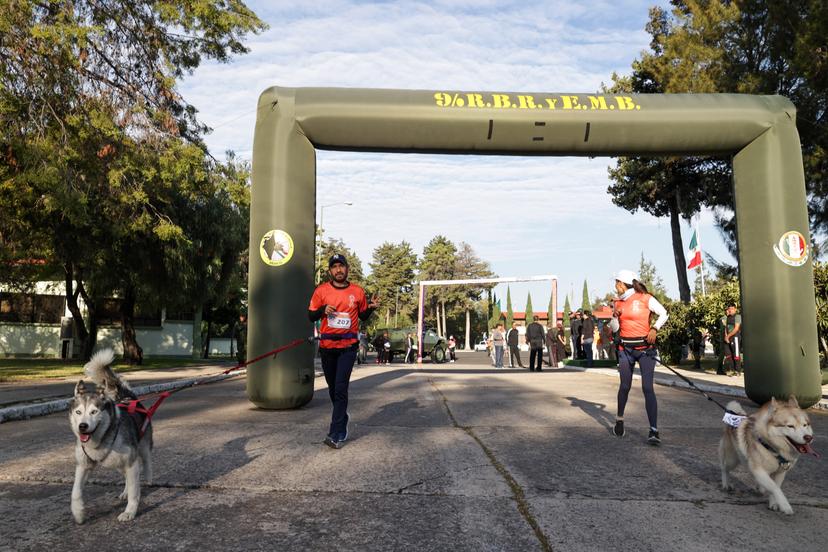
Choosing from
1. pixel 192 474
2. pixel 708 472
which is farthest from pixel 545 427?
pixel 192 474

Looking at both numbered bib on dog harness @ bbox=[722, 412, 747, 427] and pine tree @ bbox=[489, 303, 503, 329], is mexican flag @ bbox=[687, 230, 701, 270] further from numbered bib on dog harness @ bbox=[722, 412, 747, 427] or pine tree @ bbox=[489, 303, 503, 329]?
pine tree @ bbox=[489, 303, 503, 329]

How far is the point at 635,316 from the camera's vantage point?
22.9 feet

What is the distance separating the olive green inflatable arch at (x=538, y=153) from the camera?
866 centimetres

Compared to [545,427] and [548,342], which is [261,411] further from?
[548,342]

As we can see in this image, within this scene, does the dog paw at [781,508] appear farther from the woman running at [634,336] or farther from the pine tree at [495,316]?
the pine tree at [495,316]

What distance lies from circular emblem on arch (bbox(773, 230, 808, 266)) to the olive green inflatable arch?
1 centimetres

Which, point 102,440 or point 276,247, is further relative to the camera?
point 276,247

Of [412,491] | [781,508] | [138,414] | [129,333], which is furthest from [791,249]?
[129,333]

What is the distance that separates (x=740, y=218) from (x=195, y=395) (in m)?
9.96

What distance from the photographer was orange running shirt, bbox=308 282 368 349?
252 inches

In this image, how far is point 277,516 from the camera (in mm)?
3809

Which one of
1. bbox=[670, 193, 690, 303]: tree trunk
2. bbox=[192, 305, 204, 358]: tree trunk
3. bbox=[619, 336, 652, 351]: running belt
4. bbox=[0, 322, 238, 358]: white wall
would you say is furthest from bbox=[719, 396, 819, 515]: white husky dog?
bbox=[192, 305, 204, 358]: tree trunk

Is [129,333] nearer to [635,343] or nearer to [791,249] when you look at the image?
[635,343]

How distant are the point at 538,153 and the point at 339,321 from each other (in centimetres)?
508
